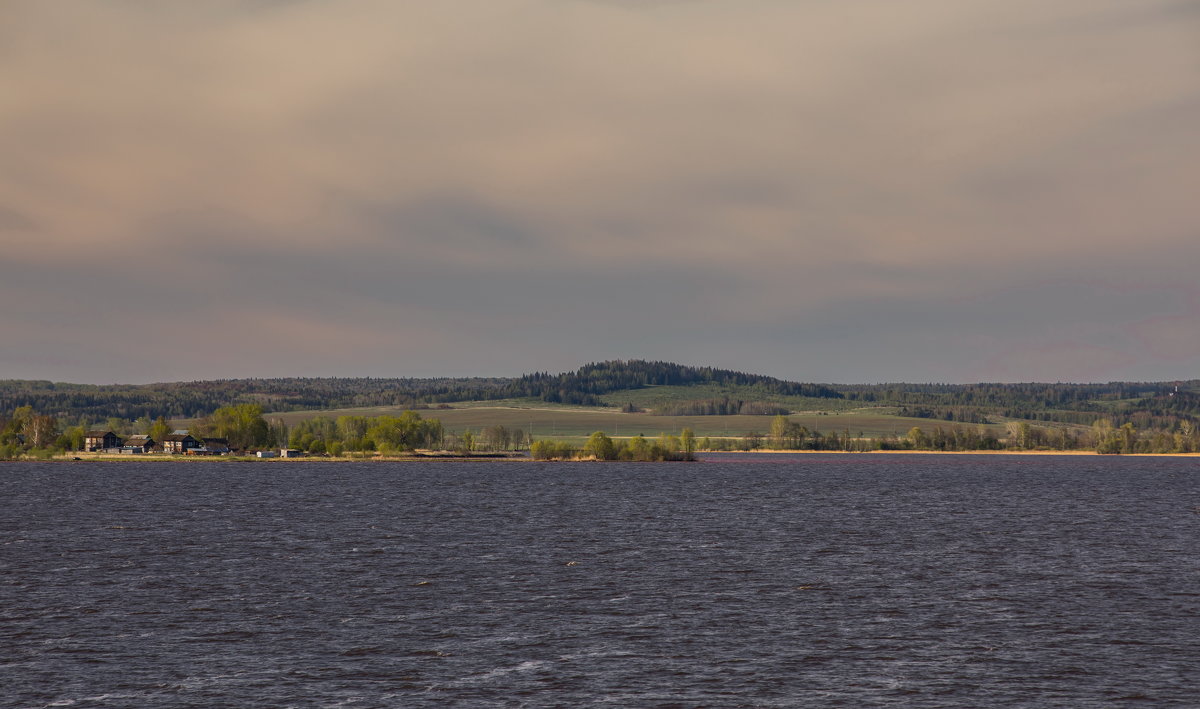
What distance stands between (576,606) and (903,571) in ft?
91.5

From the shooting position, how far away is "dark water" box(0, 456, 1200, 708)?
43375 millimetres

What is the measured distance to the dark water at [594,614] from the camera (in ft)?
142

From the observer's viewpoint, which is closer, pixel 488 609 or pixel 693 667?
pixel 693 667

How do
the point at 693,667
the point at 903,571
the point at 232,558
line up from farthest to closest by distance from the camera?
the point at 232,558
the point at 903,571
the point at 693,667

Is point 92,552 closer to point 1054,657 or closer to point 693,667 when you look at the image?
point 693,667

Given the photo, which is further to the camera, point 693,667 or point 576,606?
point 576,606

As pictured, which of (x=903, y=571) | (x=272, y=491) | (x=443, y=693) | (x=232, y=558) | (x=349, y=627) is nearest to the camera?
(x=443, y=693)

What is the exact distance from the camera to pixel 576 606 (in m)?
A: 62.3

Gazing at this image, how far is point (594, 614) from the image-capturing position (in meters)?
59.9

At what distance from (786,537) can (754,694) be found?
211 feet

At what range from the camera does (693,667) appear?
47.0 meters

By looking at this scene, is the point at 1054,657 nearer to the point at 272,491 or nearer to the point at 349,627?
the point at 349,627

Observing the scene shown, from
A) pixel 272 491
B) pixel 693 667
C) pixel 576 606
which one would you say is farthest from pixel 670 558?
pixel 272 491

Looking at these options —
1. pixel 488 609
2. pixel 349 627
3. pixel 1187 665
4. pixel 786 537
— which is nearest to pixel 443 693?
pixel 349 627
